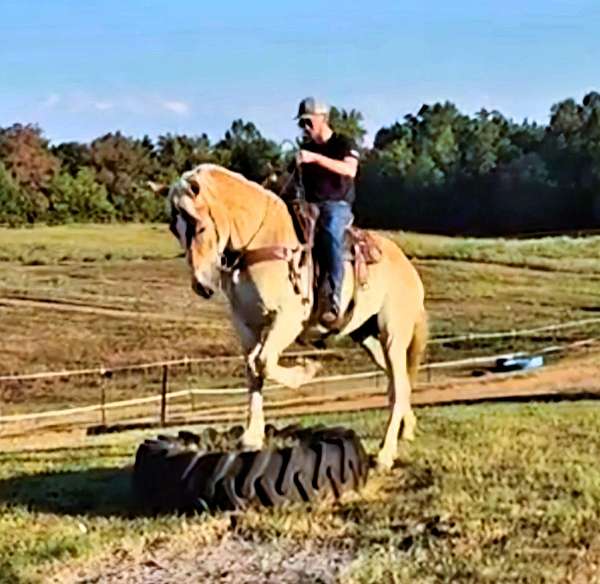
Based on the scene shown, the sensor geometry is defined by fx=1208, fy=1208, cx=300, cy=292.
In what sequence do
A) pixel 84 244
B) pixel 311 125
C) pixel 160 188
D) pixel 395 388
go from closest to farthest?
pixel 160 188 < pixel 311 125 < pixel 395 388 < pixel 84 244

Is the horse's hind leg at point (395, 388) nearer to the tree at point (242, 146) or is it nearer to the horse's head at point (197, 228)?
the horse's head at point (197, 228)

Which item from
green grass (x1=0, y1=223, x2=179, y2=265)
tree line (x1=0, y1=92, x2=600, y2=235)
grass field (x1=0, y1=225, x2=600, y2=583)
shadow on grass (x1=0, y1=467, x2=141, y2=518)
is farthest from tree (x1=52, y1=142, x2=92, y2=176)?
shadow on grass (x1=0, y1=467, x2=141, y2=518)

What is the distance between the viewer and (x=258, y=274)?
6176mm

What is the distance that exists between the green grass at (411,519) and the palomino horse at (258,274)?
0.68 meters

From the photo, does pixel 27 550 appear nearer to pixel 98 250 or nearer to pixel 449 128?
pixel 98 250

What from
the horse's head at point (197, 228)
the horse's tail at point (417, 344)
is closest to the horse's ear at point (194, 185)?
the horse's head at point (197, 228)

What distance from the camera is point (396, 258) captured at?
718 cm

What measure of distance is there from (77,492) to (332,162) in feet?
7.78

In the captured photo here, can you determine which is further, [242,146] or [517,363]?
[242,146]

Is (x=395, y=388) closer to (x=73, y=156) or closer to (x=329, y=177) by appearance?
(x=329, y=177)

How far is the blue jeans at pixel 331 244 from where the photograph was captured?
649 centimetres

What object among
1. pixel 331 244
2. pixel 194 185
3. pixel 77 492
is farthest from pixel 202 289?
pixel 77 492

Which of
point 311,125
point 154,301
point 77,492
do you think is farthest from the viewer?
point 154,301

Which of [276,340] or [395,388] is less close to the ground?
[276,340]
